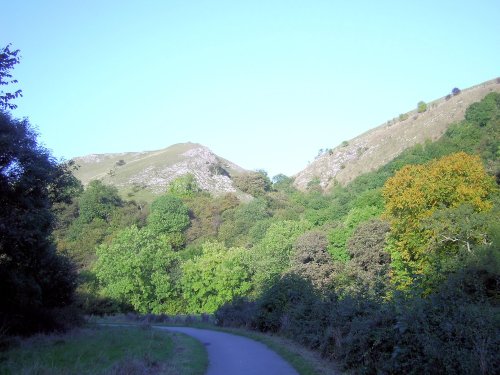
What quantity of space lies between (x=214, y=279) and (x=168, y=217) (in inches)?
1281

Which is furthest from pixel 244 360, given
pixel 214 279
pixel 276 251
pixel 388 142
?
pixel 388 142

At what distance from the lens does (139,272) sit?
186 ft

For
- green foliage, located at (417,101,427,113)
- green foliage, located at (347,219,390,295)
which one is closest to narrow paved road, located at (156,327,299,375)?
green foliage, located at (347,219,390,295)

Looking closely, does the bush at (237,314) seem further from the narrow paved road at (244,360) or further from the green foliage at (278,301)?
the narrow paved road at (244,360)

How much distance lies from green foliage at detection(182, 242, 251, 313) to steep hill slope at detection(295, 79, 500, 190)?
172 ft

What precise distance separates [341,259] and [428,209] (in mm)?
13001

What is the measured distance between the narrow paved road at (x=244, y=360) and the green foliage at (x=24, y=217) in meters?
8.17

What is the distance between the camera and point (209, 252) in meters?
61.3

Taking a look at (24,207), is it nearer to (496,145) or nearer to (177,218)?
(496,145)

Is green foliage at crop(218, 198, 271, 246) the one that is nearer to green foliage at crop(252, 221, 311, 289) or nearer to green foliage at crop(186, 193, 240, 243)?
green foliage at crop(186, 193, 240, 243)

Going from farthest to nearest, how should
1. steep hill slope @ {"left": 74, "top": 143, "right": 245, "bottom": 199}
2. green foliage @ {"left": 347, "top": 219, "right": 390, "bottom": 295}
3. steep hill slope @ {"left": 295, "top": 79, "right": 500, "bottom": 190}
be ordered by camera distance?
steep hill slope @ {"left": 74, "top": 143, "right": 245, "bottom": 199}
steep hill slope @ {"left": 295, "top": 79, "right": 500, "bottom": 190}
green foliage @ {"left": 347, "top": 219, "right": 390, "bottom": 295}

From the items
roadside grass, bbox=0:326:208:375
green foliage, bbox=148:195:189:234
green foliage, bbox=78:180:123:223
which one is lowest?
roadside grass, bbox=0:326:208:375

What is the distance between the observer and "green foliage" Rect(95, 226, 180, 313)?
5594 centimetres

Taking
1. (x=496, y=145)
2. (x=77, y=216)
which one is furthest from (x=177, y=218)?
(x=496, y=145)
